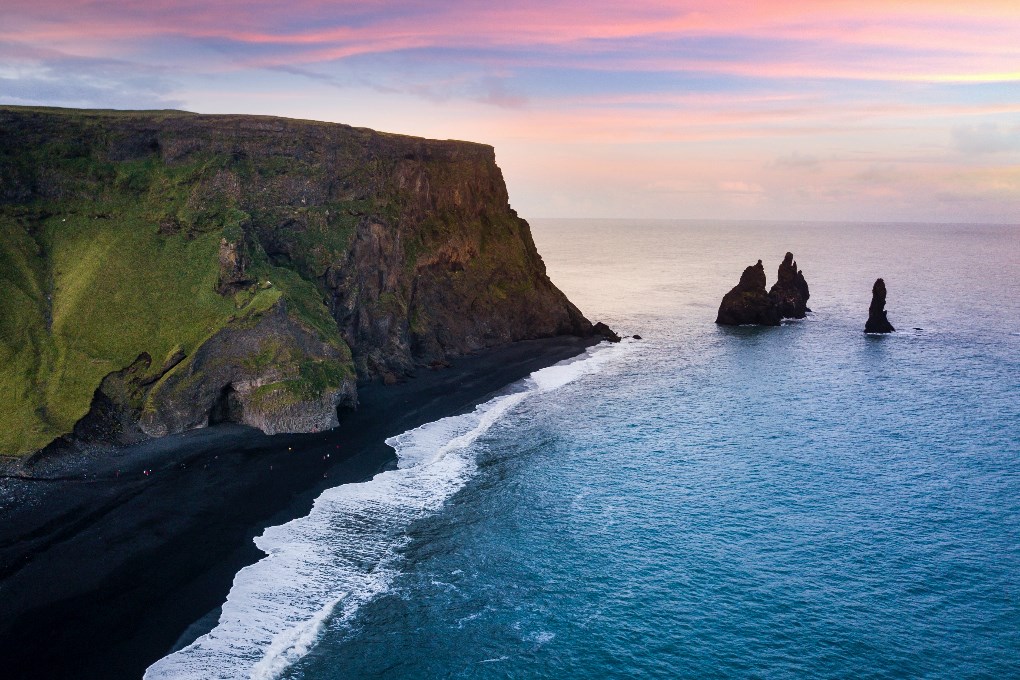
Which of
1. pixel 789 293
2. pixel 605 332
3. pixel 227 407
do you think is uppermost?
pixel 789 293

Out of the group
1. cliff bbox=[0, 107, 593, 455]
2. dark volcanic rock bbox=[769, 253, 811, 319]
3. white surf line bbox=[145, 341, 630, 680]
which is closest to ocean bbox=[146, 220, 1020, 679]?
white surf line bbox=[145, 341, 630, 680]

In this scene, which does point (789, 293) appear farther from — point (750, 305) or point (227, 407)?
point (227, 407)

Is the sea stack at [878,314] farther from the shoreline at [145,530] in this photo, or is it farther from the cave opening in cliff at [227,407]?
the cave opening in cliff at [227,407]

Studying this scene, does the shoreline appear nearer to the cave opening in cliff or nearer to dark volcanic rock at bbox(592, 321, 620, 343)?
the cave opening in cliff

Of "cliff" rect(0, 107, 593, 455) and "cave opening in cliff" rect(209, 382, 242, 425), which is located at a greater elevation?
"cliff" rect(0, 107, 593, 455)

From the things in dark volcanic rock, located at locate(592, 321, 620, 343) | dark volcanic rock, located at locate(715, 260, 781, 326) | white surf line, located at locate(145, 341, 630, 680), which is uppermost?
dark volcanic rock, located at locate(715, 260, 781, 326)

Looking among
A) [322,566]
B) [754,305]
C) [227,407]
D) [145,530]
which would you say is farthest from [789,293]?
[145,530]
